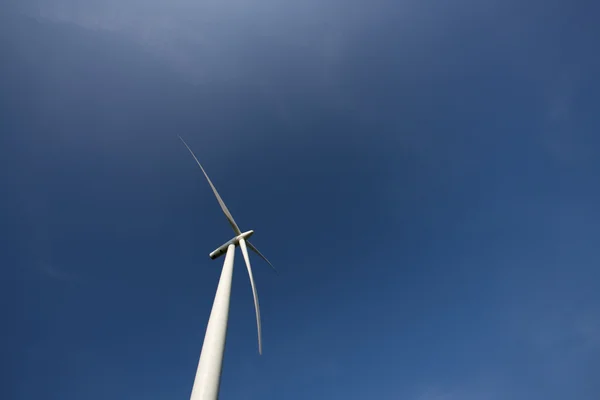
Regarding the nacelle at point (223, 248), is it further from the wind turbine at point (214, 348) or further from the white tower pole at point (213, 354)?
the white tower pole at point (213, 354)

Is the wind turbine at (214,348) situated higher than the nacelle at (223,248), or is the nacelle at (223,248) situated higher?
the nacelle at (223,248)

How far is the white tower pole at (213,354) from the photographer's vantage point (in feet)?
30.2

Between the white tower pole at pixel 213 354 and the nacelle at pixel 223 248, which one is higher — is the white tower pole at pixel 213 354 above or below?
below

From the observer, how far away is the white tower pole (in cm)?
922

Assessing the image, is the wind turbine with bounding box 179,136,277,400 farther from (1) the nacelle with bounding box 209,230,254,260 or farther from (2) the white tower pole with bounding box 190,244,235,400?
(1) the nacelle with bounding box 209,230,254,260

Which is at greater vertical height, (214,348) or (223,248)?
(223,248)

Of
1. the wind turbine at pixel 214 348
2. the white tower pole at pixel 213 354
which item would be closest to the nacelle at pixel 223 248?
the wind turbine at pixel 214 348

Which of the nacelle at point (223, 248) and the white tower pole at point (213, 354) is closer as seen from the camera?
the white tower pole at point (213, 354)

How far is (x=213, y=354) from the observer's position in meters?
10.3

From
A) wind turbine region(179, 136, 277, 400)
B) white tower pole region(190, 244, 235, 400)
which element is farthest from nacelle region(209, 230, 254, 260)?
white tower pole region(190, 244, 235, 400)

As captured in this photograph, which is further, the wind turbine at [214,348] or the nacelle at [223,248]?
the nacelle at [223,248]

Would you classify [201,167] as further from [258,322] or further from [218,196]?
[258,322]

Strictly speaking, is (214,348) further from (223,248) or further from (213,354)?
(223,248)

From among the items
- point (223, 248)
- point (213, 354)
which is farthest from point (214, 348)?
point (223, 248)
